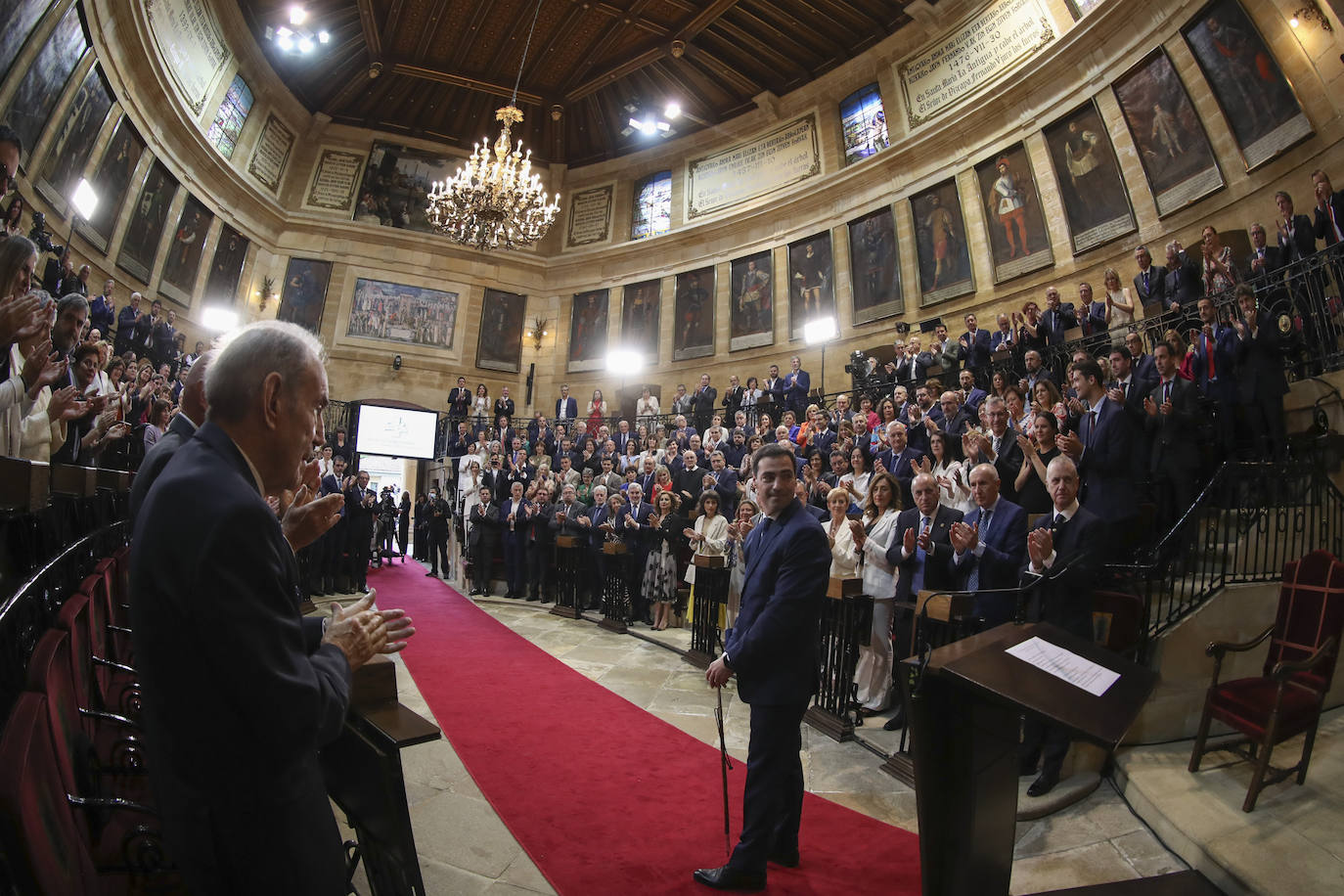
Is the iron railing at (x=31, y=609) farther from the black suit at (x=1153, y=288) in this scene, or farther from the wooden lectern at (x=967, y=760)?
the black suit at (x=1153, y=288)

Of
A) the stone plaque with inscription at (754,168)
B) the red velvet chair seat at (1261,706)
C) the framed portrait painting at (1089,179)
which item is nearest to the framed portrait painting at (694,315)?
the stone plaque with inscription at (754,168)

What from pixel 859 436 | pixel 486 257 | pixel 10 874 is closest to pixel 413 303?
pixel 486 257

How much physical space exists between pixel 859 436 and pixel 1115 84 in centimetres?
909

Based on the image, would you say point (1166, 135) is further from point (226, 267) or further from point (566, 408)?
point (226, 267)

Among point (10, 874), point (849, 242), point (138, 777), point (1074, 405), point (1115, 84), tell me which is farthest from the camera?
point (849, 242)

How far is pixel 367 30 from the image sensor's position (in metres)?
16.0

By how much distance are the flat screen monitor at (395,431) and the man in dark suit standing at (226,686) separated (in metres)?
16.2

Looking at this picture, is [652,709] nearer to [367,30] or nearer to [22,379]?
[22,379]

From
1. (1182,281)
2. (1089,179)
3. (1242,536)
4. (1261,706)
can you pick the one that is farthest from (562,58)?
(1261,706)

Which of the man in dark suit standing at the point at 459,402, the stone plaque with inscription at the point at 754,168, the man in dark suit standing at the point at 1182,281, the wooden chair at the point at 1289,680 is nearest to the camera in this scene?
the wooden chair at the point at 1289,680

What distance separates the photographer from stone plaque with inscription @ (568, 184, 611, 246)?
20.6 m

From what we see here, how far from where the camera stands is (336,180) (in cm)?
1934

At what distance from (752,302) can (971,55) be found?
7141 mm

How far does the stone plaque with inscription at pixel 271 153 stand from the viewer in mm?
17594
